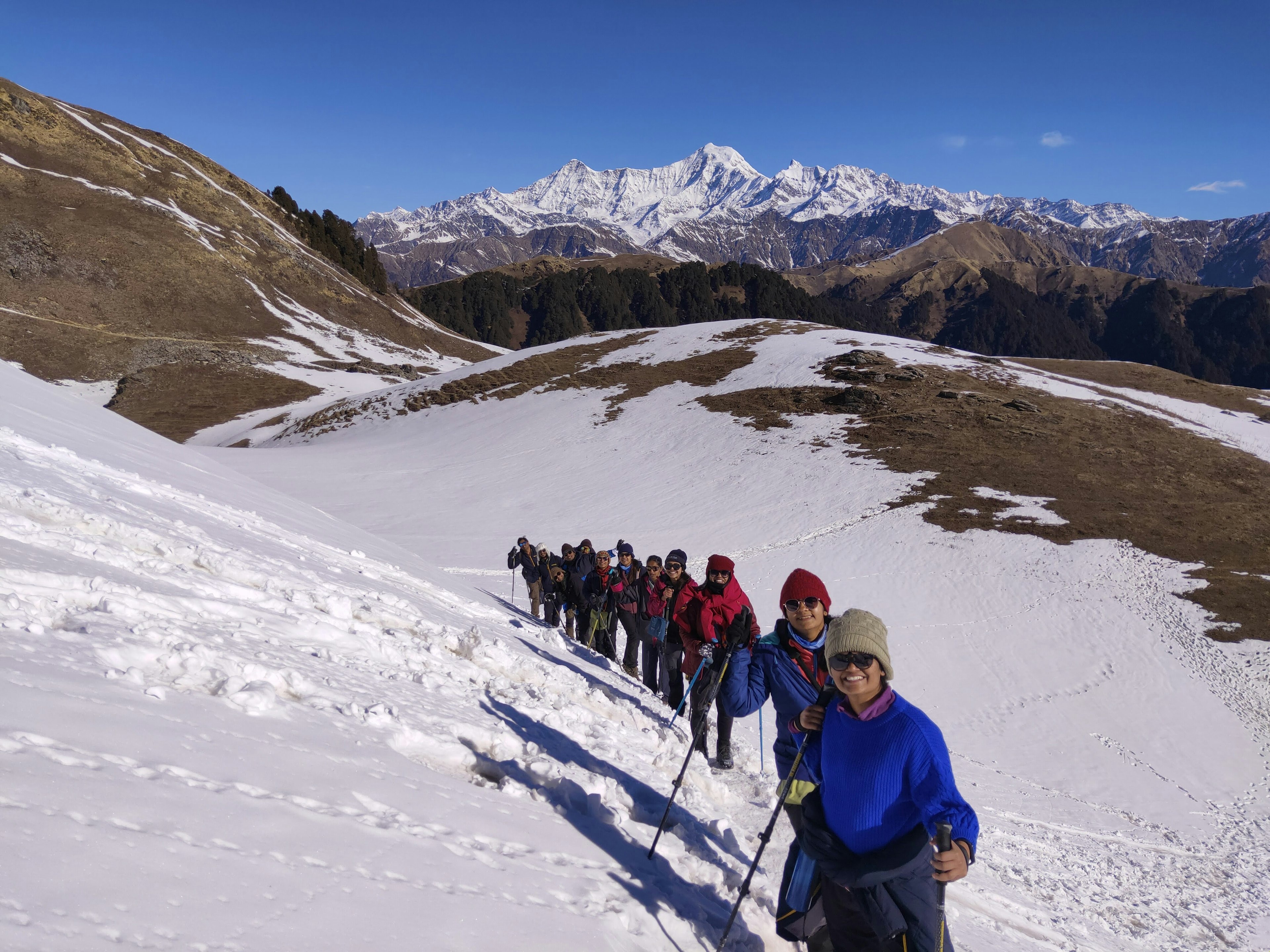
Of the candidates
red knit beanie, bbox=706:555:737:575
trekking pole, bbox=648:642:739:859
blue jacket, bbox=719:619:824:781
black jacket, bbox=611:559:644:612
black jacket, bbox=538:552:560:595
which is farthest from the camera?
black jacket, bbox=538:552:560:595

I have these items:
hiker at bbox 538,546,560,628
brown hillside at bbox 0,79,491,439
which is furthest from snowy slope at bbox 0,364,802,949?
brown hillside at bbox 0,79,491,439

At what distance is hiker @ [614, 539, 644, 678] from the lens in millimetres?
12023

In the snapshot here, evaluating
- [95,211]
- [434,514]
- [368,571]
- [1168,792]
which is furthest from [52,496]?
[95,211]

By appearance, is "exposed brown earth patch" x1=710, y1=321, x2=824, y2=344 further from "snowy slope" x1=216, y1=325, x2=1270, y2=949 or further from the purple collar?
the purple collar

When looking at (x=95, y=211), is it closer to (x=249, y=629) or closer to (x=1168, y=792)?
(x=249, y=629)

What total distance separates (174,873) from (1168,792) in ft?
43.6

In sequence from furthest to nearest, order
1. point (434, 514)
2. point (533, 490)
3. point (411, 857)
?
point (533, 490), point (434, 514), point (411, 857)

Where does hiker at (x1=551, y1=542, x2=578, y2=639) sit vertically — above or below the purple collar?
below

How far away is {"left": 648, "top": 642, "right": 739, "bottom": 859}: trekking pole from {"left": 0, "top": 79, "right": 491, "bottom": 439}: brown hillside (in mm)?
50927

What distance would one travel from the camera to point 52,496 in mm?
7055

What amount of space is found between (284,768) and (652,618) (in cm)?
694

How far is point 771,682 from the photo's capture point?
5.24 m

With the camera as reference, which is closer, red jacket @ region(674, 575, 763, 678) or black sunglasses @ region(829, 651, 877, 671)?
black sunglasses @ region(829, 651, 877, 671)

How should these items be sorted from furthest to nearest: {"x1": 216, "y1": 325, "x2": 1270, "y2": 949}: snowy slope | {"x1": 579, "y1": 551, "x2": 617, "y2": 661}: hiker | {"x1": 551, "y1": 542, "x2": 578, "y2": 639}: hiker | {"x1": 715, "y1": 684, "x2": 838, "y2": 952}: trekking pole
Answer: {"x1": 551, "y1": 542, "x2": 578, "y2": 639}: hiker → {"x1": 579, "y1": 551, "x2": 617, "y2": 661}: hiker → {"x1": 216, "y1": 325, "x2": 1270, "y2": 949}: snowy slope → {"x1": 715, "y1": 684, "x2": 838, "y2": 952}: trekking pole
